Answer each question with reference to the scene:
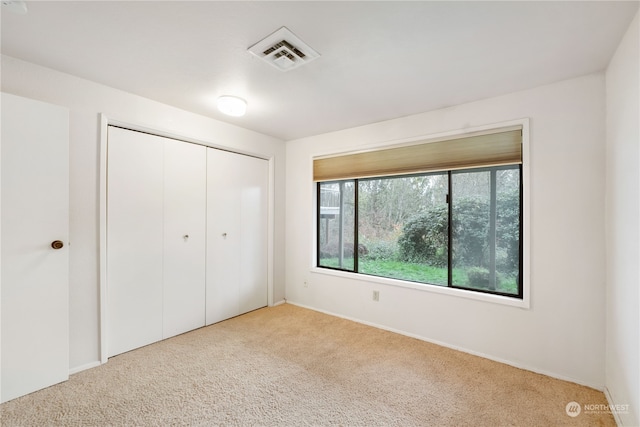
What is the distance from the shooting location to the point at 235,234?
349cm

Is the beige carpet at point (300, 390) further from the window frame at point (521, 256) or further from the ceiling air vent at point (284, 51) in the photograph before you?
the ceiling air vent at point (284, 51)

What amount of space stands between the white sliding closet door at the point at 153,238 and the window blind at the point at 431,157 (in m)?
1.66

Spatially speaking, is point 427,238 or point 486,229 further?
point 427,238

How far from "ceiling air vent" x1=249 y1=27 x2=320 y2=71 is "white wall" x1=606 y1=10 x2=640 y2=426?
184 centimetres

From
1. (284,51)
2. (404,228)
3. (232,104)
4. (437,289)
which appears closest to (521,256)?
(437,289)

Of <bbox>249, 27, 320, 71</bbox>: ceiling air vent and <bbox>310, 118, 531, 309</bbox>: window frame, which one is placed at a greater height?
<bbox>249, 27, 320, 71</bbox>: ceiling air vent

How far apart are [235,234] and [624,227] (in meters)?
3.46

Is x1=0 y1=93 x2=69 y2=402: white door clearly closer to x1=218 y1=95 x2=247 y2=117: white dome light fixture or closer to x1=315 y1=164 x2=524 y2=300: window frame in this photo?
x1=218 y1=95 x2=247 y2=117: white dome light fixture

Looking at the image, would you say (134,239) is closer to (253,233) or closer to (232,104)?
(253,233)

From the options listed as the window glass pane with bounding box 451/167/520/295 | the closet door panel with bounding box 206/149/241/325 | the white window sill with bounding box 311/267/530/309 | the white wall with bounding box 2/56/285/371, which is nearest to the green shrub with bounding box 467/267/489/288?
the window glass pane with bounding box 451/167/520/295

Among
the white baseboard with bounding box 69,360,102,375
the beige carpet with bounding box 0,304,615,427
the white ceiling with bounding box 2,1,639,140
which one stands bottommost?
the beige carpet with bounding box 0,304,615,427

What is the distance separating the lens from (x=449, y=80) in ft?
7.27

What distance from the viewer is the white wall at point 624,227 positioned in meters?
1.51

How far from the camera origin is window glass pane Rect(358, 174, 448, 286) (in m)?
3.04
